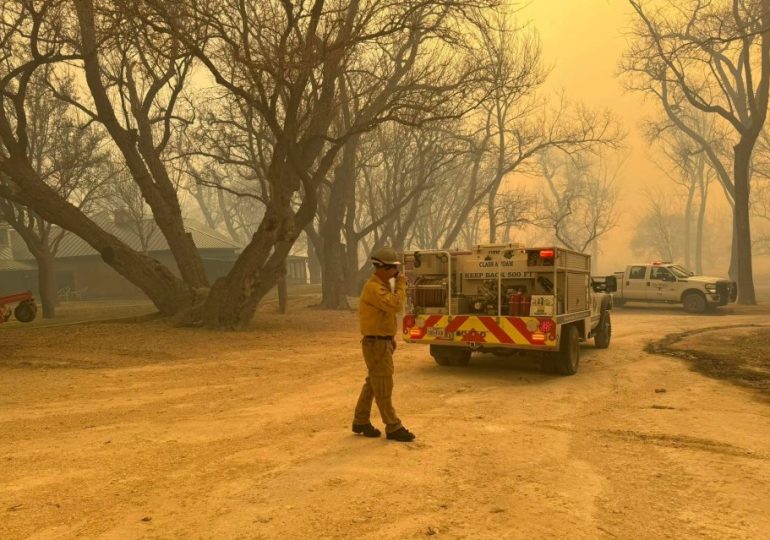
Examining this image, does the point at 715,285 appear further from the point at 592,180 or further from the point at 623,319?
the point at 592,180

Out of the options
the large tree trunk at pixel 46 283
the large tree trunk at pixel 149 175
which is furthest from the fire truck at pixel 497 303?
the large tree trunk at pixel 46 283

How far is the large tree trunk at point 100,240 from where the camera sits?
1561 centimetres

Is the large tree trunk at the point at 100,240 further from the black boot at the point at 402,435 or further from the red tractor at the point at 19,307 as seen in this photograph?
the black boot at the point at 402,435

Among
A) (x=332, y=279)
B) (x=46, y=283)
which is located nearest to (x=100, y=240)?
(x=332, y=279)

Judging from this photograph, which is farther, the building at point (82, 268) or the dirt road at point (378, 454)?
the building at point (82, 268)

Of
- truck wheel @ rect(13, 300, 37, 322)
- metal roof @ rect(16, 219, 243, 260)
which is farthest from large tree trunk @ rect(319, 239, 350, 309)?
metal roof @ rect(16, 219, 243, 260)

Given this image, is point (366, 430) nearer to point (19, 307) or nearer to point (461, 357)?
point (461, 357)

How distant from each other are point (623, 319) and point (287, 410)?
17.1m

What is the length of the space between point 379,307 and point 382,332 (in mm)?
254

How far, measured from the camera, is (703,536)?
410cm

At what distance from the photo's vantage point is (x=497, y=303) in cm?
1050

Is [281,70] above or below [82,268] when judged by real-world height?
above

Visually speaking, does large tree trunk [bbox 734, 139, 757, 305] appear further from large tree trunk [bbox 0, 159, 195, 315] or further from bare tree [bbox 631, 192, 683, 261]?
bare tree [bbox 631, 192, 683, 261]

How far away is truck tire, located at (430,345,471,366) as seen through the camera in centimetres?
1127
